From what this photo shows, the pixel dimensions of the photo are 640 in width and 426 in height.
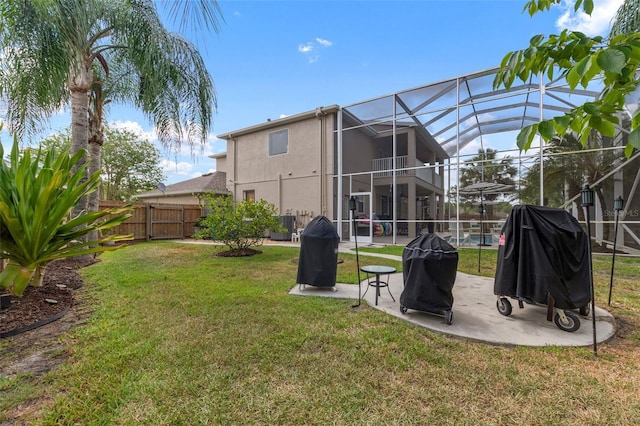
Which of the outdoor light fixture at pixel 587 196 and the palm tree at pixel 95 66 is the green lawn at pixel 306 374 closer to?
the outdoor light fixture at pixel 587 196

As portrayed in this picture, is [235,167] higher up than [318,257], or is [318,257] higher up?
[235,167]

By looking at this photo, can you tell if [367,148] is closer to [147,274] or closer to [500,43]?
[500,43]

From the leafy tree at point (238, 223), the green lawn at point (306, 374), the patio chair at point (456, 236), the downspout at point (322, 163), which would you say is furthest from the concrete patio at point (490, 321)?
the downspout at point (322, 163)

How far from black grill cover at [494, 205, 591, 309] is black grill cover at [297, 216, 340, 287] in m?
2.67

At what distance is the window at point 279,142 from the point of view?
15.3m

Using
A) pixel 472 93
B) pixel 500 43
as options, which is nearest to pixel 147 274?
pixel 500 43

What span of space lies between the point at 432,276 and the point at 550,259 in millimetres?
1424

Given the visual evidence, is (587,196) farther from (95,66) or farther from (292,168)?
(292,168)

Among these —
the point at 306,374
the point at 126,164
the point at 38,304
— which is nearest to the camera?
the point at 306,374

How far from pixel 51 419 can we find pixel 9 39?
6.10m

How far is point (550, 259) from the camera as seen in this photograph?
3475 millimetres

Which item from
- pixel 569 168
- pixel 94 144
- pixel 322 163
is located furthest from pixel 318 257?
pixel 569 168

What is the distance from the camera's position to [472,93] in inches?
460

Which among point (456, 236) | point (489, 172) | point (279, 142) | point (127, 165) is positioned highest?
point (127, 165)
